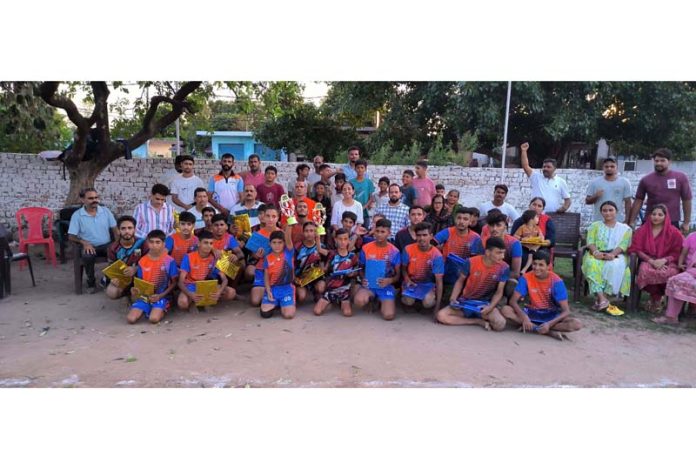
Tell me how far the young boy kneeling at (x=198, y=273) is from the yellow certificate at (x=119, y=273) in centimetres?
60

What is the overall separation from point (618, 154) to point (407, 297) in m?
12.4

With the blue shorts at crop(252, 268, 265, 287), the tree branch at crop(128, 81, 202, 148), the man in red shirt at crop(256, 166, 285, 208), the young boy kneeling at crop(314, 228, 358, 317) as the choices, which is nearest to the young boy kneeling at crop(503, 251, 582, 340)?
the young boy kneeling at crop(314, 228, 358, 317)

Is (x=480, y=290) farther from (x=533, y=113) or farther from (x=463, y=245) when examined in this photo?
(x=533, y=113)

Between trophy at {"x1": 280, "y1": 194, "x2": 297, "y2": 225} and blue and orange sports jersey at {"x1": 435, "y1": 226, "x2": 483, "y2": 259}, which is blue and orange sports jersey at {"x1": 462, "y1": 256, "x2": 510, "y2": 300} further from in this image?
trophy at {"x1": 280, "y1": 194, "x2": 297, "y2": 225}

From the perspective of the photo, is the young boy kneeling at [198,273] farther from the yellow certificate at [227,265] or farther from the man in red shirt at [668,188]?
the man in red shirt at [668,188]

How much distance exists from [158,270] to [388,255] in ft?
7.66

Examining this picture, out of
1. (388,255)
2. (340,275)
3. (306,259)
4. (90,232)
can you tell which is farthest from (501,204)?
(90,232)

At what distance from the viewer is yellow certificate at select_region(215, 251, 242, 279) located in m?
5.38

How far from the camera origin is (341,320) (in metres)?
5.04

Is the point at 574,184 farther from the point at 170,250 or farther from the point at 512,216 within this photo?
the point at 170,250

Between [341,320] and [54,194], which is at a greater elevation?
[54,194]

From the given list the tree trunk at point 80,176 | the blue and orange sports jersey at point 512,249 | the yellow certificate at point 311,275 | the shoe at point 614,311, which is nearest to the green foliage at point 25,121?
the tree trunk at point 80,176

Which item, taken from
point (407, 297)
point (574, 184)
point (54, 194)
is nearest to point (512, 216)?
point (407, 297)

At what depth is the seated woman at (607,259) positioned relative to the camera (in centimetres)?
554
